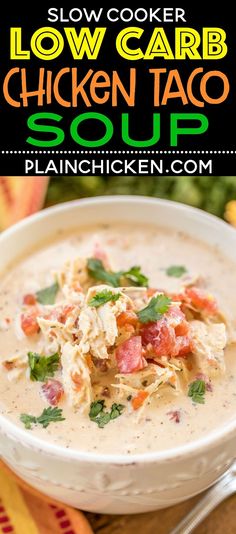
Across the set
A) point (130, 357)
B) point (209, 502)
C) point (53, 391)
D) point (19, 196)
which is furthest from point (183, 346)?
point (19, 196)

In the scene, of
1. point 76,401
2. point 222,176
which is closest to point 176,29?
point 222,176

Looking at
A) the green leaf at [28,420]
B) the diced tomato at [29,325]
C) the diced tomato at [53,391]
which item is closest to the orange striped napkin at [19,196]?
the diced tomato at [29,325]

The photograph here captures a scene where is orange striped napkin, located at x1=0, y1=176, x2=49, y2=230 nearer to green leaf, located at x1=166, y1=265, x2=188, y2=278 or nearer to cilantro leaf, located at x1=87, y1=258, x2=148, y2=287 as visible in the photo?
cilantro leaf, located at x1=87, y1=258, x2=148, y2=287

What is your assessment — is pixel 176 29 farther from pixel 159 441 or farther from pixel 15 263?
pixel 159 441

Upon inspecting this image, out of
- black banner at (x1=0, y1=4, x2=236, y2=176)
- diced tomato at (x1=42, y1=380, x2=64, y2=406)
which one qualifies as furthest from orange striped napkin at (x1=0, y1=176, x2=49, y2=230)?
diced tomato at (x1=42, y1=380, x2=64, y2=406)

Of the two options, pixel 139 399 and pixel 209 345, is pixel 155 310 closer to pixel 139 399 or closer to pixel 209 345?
pixel 209 345

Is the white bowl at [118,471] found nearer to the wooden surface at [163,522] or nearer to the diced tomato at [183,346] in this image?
the wooden surface at [163,522]

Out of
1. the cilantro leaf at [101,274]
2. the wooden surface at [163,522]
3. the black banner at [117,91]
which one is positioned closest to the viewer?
the wooden surface at [163,522]
